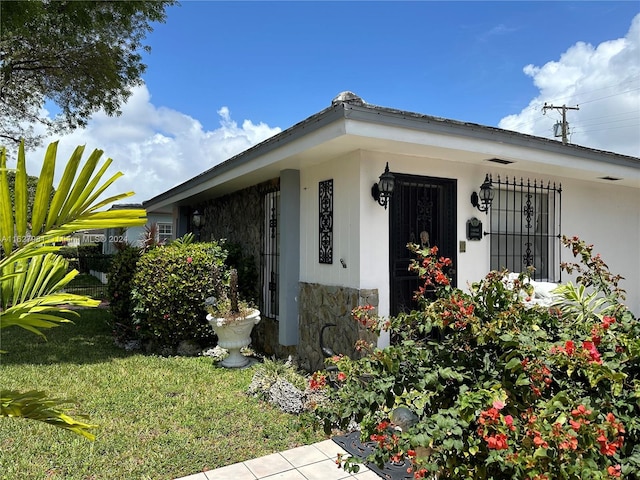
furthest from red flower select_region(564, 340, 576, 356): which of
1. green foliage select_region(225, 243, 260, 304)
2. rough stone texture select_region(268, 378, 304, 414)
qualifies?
green foliage select_region(225, 243, 260, 304)

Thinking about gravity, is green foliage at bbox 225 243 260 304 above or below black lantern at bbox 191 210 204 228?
below

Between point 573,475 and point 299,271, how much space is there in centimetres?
449

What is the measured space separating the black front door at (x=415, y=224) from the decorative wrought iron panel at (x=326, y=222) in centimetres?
74

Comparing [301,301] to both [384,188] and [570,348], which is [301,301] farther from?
[570,348]

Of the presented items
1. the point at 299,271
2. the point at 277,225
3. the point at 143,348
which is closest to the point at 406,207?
the point at 299,271

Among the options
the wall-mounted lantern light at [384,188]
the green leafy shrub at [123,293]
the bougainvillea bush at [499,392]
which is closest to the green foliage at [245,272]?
the green leafy shrub at [123,293]

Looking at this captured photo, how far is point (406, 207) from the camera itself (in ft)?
17.1

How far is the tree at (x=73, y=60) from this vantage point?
28.2ft

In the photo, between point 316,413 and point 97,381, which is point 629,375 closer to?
point 316,413

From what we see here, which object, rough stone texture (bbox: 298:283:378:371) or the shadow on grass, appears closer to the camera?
rough stone texture (bbox: 298:283:378:371)

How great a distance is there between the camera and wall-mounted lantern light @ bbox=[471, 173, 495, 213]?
209 inches

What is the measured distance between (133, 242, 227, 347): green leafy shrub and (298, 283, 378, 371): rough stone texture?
5.55ft

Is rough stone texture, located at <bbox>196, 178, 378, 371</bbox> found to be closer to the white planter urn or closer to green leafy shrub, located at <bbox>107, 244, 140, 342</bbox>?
the white planter urn

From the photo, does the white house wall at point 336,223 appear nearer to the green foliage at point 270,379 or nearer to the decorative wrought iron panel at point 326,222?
the decorative wrought iron panel at point 326,222
